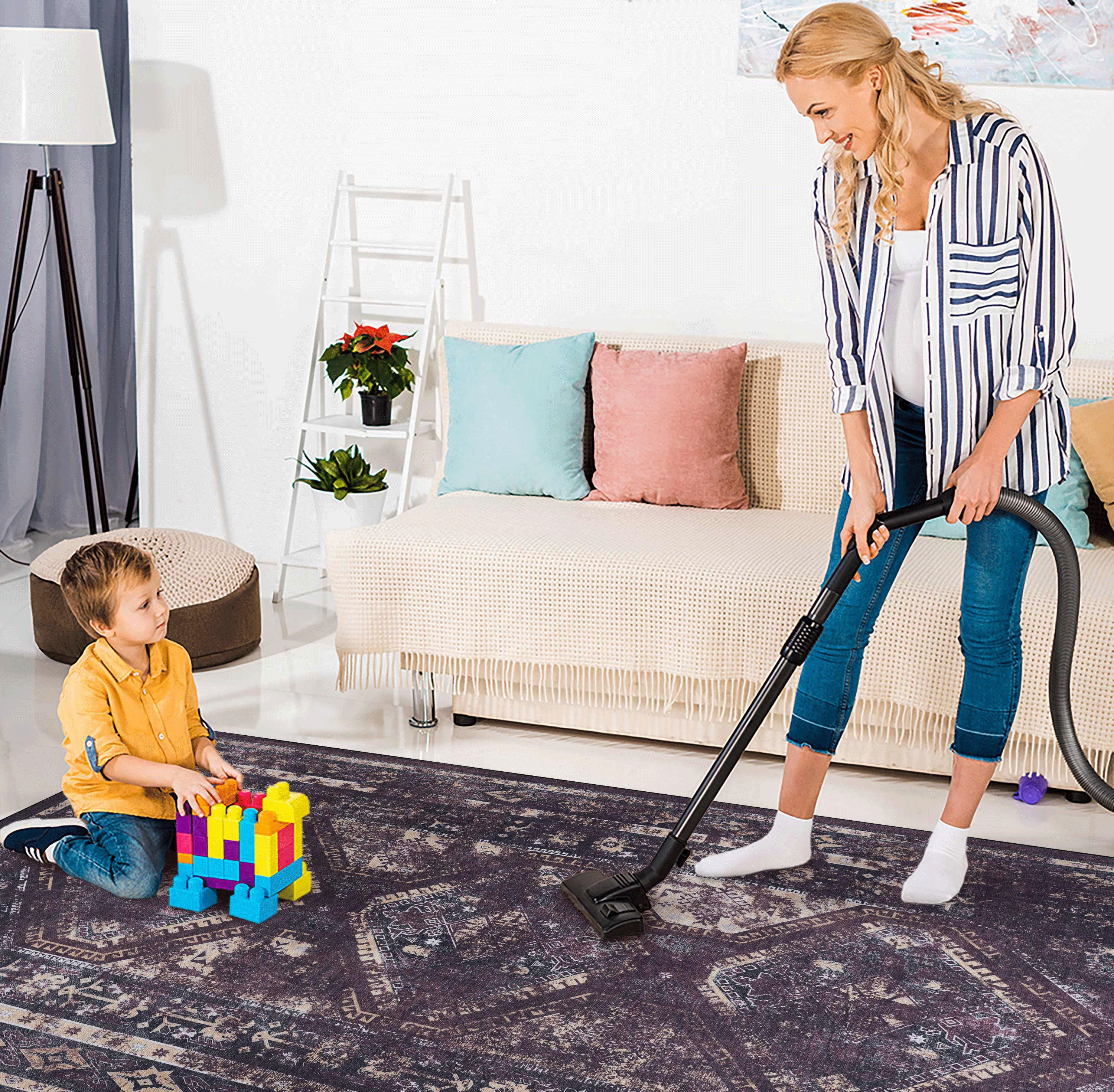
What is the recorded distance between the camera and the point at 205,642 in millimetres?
3123

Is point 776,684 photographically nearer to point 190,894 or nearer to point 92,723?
point 190,894

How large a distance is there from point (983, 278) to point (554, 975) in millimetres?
1139

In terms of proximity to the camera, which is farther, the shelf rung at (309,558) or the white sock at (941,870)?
the shelf rung at (309,558)

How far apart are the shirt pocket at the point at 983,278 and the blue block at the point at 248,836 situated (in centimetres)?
125

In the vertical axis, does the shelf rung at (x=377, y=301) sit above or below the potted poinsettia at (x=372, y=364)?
above

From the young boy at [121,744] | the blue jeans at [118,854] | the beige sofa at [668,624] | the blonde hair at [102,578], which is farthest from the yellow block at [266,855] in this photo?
the beige sofa at [668,624]

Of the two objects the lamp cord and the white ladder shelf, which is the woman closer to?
the white ladder shelf

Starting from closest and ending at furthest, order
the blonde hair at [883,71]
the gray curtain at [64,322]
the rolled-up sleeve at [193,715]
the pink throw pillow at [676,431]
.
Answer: the blonde hair at [883,71] < the rolled-up sleeve at [193,715] < the pink throw pillow at [676,431] < the gray curtain at [64,322]

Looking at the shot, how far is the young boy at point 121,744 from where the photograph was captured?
6.65 feet

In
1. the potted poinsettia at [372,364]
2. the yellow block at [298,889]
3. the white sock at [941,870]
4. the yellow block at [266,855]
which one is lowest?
A: the yellow block at [298,889]

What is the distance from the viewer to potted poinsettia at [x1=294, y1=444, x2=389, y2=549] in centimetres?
366

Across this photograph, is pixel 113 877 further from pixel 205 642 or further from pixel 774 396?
pixel 774 396

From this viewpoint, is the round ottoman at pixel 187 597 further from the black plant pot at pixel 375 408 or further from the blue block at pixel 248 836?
the blue block at pixel 248 836

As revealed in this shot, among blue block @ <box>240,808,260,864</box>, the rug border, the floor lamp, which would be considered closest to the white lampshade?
the floor lamp
